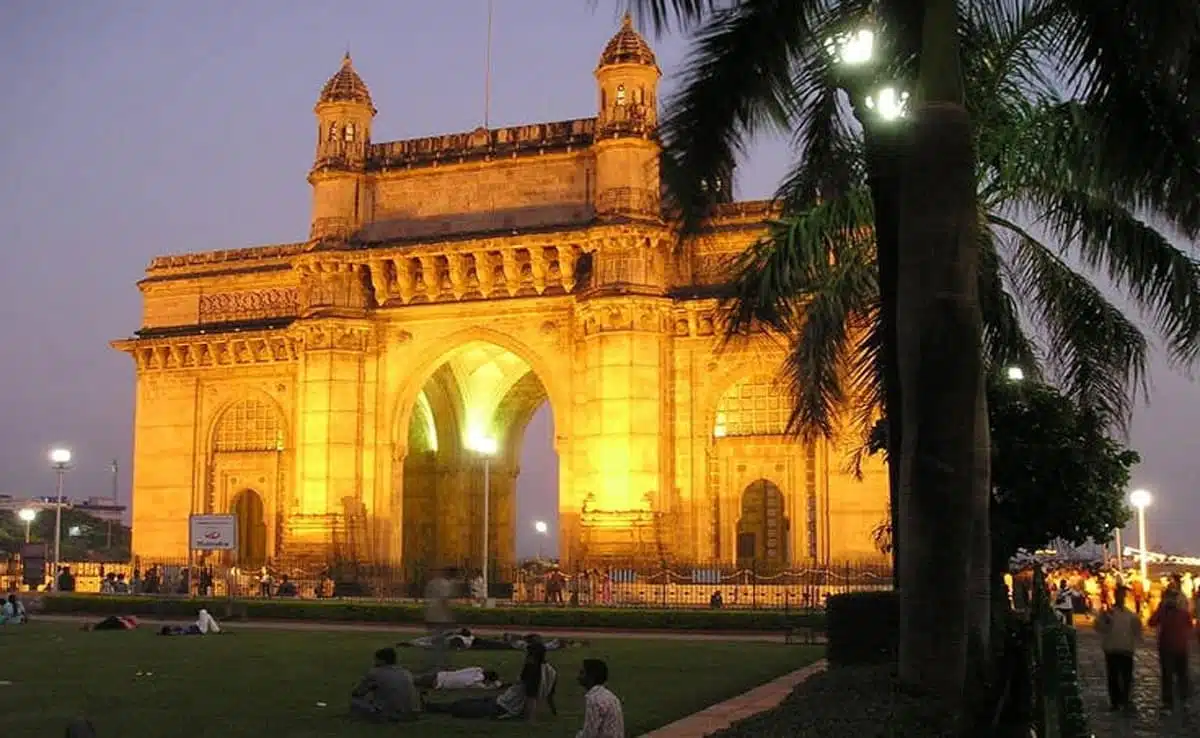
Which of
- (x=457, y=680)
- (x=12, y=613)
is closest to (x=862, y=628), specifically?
(x=457, y=680)

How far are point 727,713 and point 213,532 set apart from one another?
22.0 metres

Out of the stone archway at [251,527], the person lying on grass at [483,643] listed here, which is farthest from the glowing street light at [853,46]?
the stone archway at [251,527]

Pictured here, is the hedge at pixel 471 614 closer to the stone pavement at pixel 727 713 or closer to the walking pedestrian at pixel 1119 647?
the stone pavement at pixel 727 713

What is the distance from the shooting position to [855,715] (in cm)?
1016

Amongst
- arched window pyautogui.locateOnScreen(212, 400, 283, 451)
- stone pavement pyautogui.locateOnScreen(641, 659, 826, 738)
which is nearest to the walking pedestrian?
stone pavement pyautogui.locateOnScreen(641, 659, 826, 738)

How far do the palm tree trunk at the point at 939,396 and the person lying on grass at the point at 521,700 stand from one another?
5.87 metres

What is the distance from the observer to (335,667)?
2038cm

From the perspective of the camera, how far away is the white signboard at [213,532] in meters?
33.9

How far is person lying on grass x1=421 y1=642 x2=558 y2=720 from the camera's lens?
1466cm

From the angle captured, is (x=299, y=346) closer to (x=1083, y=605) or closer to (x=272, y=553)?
(x=272, y=553)

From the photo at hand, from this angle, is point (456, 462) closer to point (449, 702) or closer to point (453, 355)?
point (453, 355)

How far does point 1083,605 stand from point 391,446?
20.1 meters

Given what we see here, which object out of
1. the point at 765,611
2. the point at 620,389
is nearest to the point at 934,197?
the point at 765,611

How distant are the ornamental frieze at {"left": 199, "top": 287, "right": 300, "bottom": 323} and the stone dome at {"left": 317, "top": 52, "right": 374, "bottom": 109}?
19.7 ft
